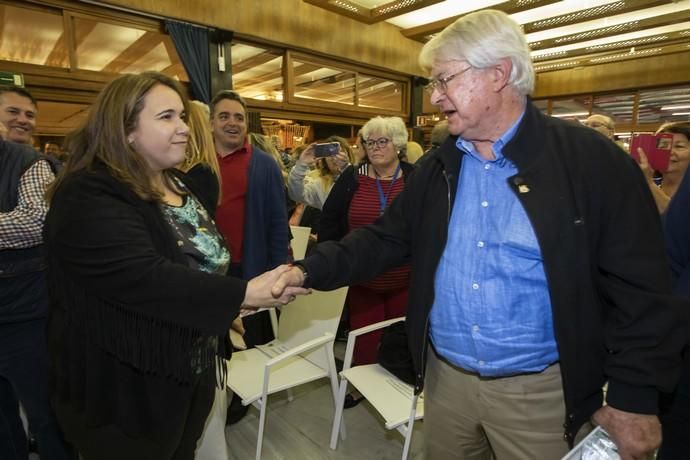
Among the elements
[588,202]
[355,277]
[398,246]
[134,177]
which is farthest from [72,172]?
[588,202]

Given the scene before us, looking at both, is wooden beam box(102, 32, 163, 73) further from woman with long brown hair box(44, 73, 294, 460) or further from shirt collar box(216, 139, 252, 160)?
woman with long brown hair box(44, 73, 294, 460)

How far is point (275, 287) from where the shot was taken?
1.21 meters

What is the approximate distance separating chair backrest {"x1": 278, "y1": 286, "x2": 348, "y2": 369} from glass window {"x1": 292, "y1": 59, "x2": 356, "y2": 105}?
4.31 meters

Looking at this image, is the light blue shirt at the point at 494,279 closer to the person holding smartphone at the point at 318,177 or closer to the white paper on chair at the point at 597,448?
the white paper on chair at the point at 597,448

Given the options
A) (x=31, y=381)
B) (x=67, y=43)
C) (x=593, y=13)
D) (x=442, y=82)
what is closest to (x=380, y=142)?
(x=442, y=82)

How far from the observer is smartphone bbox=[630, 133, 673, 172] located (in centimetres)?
215

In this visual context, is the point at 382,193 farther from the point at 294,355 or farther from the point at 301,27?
the point at 301,27

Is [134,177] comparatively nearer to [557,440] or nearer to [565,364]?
[565,364]

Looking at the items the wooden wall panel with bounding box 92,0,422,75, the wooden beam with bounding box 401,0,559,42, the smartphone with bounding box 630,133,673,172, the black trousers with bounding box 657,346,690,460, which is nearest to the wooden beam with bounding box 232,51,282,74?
the wooden wall panel with bounding box 92,0,422,75

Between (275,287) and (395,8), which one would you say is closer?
(275,287)

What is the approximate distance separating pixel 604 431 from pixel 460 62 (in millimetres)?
989

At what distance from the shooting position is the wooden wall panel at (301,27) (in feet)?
14.5

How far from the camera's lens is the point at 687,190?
121 cm

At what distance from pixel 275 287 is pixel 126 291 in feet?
1.33
